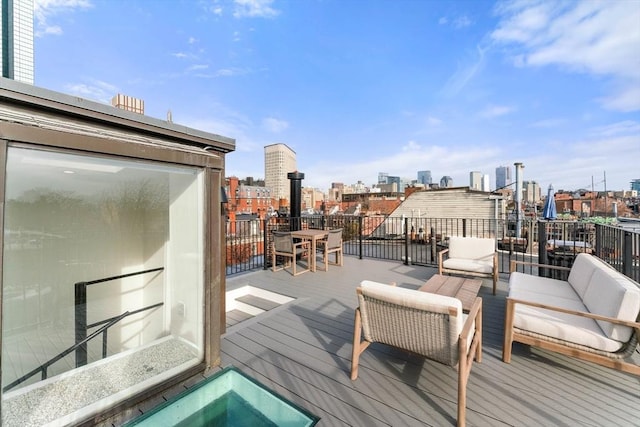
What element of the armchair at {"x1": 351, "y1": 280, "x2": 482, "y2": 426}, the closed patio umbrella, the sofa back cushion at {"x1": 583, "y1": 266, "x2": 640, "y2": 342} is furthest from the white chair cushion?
the closed patio umbrella

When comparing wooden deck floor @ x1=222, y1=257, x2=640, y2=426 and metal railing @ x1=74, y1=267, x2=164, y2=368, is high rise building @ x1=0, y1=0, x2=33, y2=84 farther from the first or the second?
wooden deck floor @ x1=222, y1=257, x2=640, y2=426

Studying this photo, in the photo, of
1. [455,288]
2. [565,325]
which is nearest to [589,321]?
[565,325]

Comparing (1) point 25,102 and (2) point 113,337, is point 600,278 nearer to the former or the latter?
(1) point 25,102

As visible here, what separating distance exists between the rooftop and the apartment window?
31.5 inches

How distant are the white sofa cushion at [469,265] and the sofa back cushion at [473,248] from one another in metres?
0.10

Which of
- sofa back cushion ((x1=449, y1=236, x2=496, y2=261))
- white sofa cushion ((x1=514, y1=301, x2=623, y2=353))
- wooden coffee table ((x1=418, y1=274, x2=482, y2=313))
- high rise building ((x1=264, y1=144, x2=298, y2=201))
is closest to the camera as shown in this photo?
white sofa cushion ((x1=514, y1=301, x2=623, y2=353))

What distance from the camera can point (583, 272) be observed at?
2977mm

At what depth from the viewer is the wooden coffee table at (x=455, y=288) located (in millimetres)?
2789

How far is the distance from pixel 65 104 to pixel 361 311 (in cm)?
252

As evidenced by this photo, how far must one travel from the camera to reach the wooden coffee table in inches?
110

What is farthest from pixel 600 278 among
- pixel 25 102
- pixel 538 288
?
pixel 25 102

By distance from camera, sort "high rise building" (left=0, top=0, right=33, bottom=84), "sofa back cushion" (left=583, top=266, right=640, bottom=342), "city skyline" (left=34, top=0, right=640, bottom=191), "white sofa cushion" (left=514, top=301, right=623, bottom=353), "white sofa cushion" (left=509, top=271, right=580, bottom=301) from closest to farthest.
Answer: "sofa back cushion" (left=583, top=266, right=640, bottom=342)
"white sofa cushion" (left=514, top=301, right=623, bottom=353)
"white sofa cushion" (left=509, top=271, right=580, bottom=301)
"high rise building" (left=0, top=0, right=33, bottom=84)
"city skyline" (left=34, top=0, right=640, bottom=191)

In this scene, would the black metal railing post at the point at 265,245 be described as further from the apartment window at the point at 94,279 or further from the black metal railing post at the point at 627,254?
the black metal railing post at the point at 627,254

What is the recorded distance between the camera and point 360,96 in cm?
1309
